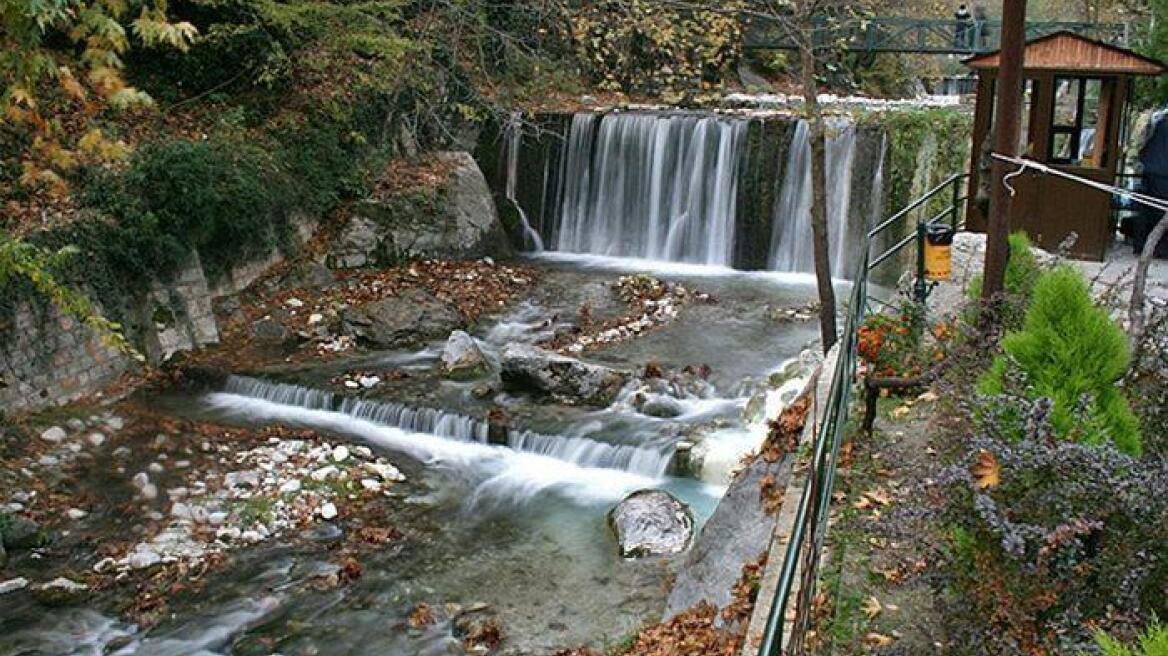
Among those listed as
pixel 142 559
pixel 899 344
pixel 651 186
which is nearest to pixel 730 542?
pixel 899 344

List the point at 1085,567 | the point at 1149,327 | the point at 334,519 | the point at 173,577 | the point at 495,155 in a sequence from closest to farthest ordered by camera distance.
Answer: the point at 1085,567 < the point at 1149,327 < the point at 173,577 < the point at 334,519 < the point at 495,155

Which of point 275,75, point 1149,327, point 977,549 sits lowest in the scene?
point 977,549

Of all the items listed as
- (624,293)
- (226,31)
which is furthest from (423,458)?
(226,31)

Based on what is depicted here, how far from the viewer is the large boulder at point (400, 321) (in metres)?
14.0

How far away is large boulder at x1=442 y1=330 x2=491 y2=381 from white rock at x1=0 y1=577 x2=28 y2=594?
5413 mm

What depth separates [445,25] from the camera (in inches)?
653

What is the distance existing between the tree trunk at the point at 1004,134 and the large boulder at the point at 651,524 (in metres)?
3.39

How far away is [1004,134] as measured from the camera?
6.33 m

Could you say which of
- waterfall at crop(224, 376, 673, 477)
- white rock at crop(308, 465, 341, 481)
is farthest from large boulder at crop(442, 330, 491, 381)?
white rock at crop(308, 465, 341, 481)

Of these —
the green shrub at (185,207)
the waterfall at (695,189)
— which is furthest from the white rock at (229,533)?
the waterfall at (695,189)

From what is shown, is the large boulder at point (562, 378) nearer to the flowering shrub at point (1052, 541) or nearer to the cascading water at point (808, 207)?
the cascading water at point (808, 207)

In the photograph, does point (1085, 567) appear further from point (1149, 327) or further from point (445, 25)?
point (445, 25)

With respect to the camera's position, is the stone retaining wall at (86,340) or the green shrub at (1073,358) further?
the stone retaining wall at (86,340)

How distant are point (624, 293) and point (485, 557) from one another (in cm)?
807
